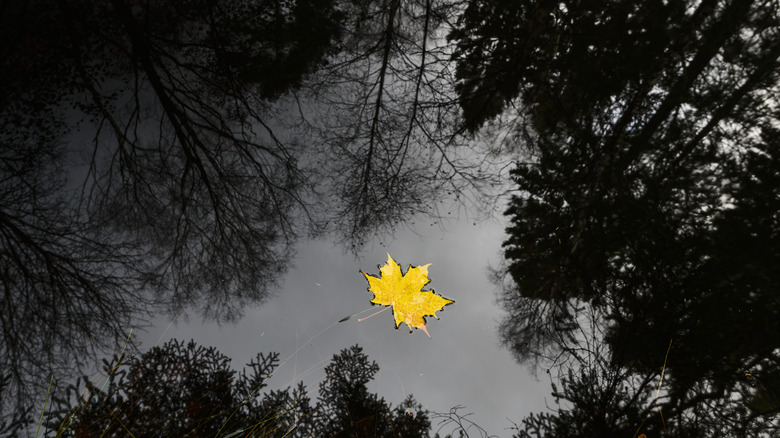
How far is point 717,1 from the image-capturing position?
316 cm

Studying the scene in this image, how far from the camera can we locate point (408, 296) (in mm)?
3023

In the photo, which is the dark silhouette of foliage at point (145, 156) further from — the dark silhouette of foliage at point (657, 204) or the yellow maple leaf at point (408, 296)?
the dark silhouette of foliage at point (657, 204)

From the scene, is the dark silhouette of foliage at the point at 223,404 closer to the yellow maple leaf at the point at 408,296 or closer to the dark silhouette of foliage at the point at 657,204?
the yellow maple leaf at the point at 408,296

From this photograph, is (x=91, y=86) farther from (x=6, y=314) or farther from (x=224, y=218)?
(x=6, y=314)

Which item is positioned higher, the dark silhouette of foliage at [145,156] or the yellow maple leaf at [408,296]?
the dark silhouette of foliage at [145,156]

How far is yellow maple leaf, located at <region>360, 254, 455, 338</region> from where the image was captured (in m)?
2.97

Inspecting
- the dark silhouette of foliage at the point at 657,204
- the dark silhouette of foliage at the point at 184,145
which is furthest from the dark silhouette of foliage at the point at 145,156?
the dark silhouette of foliage at the point at 657,204

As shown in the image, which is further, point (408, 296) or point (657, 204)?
point (657, 204)

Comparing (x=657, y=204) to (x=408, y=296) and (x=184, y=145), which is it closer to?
(x=408, y=296)

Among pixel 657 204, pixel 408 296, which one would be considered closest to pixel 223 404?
pixel 408 296

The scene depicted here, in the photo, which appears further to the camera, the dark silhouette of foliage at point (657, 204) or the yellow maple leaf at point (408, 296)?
the yellow maple leaf at point (408, 296)

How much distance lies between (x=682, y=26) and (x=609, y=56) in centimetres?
73

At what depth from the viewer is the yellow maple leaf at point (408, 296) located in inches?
117

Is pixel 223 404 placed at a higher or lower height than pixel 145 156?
lower
